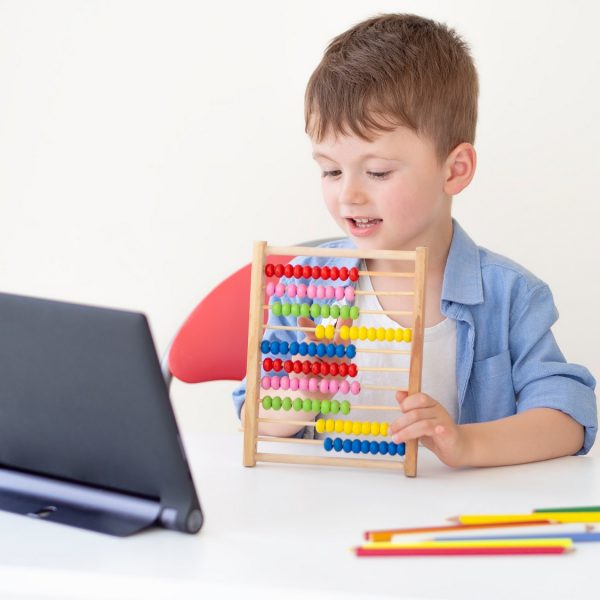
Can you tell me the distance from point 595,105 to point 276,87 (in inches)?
36.4

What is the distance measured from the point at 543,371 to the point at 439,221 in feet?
1.07

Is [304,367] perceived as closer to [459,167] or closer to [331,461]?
[331,461]

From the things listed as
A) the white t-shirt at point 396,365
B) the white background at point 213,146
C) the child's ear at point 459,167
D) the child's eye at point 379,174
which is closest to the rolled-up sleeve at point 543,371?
the white t-shirt at point 396,365

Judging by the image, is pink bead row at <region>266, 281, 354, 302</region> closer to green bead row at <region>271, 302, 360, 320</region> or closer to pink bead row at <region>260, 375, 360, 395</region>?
Answer: green bead row at <region>271, 302, 360, 320</region>

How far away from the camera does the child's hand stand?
4.34ft

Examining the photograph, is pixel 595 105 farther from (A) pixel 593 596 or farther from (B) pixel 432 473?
(A) pixel 593 596

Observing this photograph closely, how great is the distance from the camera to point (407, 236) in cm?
167

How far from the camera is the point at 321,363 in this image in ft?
4.75

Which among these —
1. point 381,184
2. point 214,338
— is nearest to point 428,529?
point 381,184

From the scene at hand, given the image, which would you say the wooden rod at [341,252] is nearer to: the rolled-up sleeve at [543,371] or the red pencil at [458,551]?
the rolled-up sleeve at [543,371]

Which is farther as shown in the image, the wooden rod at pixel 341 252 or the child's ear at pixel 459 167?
the child's ear at pixel 459 167

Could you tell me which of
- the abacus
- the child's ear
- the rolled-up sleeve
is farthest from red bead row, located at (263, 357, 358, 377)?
the child's ear

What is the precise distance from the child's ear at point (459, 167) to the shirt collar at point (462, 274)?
10 cm

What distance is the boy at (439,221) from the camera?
155 cm
